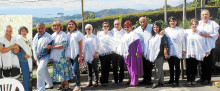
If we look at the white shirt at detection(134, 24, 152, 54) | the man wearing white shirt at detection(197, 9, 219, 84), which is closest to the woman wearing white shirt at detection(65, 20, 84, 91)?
the white shirt at detection(134, 24, 152, 54)

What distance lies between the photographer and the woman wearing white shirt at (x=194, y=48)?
6543mm

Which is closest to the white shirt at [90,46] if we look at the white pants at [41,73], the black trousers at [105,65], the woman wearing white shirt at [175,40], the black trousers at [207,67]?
the black trousers at [105,65]

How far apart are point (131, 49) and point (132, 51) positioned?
0.17 feet

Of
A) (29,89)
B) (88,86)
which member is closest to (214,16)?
(88,86)

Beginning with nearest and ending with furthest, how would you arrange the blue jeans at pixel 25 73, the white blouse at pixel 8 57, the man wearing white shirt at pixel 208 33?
1. the white blouse at pixel 8 57
2. the blue jeans at pixel 25 73
3. the man wearing white shirt at pixel 208 33

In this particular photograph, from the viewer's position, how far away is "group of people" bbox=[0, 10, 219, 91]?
6.25 m

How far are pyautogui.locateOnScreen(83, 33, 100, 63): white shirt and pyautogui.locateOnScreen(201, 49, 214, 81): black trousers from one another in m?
2.51

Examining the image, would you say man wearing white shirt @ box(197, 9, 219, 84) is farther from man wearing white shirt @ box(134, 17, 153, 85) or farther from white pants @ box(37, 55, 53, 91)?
white pants @ box(37, 55, 53, 91)

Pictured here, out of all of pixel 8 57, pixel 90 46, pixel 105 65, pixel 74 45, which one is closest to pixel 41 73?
pixel 74 45

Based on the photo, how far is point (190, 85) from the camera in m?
6.68

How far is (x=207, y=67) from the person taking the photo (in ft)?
22.2

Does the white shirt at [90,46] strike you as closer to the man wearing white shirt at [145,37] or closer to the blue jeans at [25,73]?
the man wearing white shirt at [145,37]

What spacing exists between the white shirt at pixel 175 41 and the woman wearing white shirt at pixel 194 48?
0.66ft

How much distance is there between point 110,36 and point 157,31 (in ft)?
3.75
